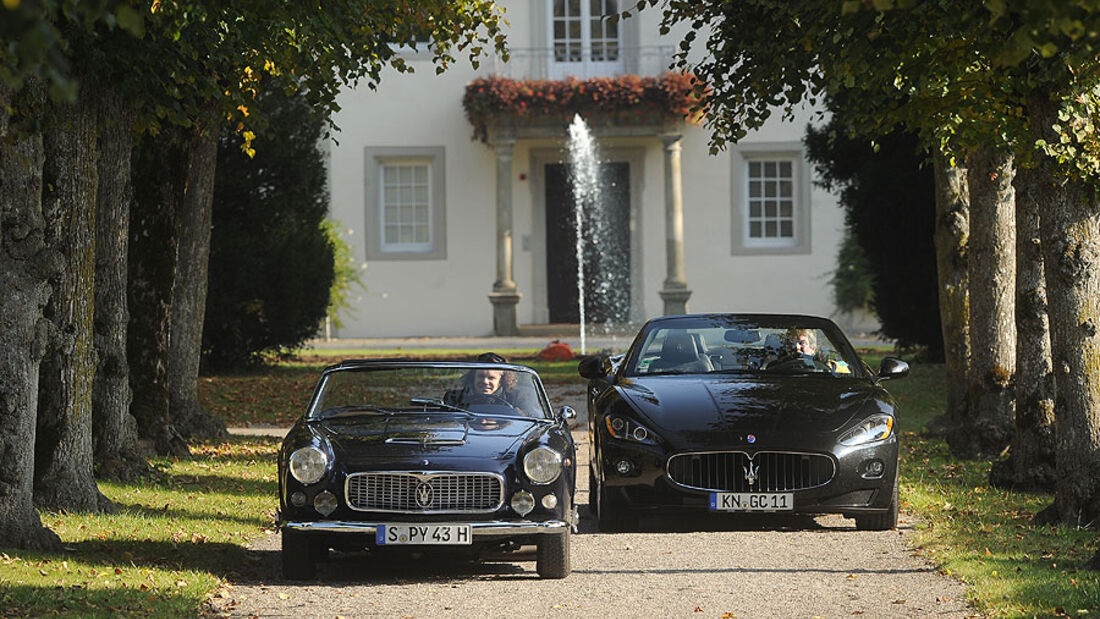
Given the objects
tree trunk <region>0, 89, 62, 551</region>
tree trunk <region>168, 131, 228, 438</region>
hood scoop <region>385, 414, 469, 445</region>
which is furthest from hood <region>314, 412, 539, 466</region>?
tree trunk <region>168, 131, 228, 438</region>

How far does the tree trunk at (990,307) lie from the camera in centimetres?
1435

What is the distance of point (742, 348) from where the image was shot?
11.4 meters

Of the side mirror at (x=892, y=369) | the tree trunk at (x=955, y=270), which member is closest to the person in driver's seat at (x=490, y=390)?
the side mirror at (x=892, y=369)

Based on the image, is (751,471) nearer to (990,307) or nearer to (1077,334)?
(1077,334)

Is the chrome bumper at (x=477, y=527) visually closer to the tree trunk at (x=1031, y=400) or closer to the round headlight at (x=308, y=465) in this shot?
the round headlight at (x=308, y=465)

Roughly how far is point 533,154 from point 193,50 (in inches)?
1016

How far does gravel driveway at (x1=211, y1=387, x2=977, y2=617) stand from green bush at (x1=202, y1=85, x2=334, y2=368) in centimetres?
1420

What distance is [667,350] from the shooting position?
1136cm

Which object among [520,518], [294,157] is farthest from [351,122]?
[520,518]

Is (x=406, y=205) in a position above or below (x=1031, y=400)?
above

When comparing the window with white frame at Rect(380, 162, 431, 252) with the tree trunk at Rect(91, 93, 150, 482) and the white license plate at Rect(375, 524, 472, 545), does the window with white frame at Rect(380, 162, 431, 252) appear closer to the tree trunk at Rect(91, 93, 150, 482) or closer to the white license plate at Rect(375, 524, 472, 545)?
the tree trunk at Rect(91, 93, 150, 482)

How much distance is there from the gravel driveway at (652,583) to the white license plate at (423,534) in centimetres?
25

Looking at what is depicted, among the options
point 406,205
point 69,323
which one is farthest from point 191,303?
point 406,205

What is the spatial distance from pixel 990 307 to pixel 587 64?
21558mm
